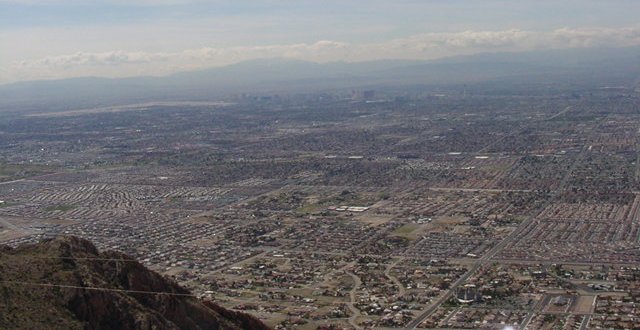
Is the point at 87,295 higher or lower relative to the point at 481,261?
higher

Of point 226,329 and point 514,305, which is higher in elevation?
point 226,329

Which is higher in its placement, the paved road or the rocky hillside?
the rocky hillside

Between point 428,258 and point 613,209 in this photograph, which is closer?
point 428,258

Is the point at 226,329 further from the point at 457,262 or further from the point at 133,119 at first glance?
A: the point at 133,119

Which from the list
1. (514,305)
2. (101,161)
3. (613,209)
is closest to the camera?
(514,305)

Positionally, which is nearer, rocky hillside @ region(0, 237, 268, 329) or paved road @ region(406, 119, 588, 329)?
rocky hillside @ region(0, 237, 268, 329)

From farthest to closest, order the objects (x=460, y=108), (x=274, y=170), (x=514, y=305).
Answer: (x=460, y=108)
(x=274, y=170)
(x=514, y=305)

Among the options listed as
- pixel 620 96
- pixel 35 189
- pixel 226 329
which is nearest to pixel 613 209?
pixel 226 329

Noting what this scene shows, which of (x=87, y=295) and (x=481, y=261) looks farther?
(x=481, y=261)
